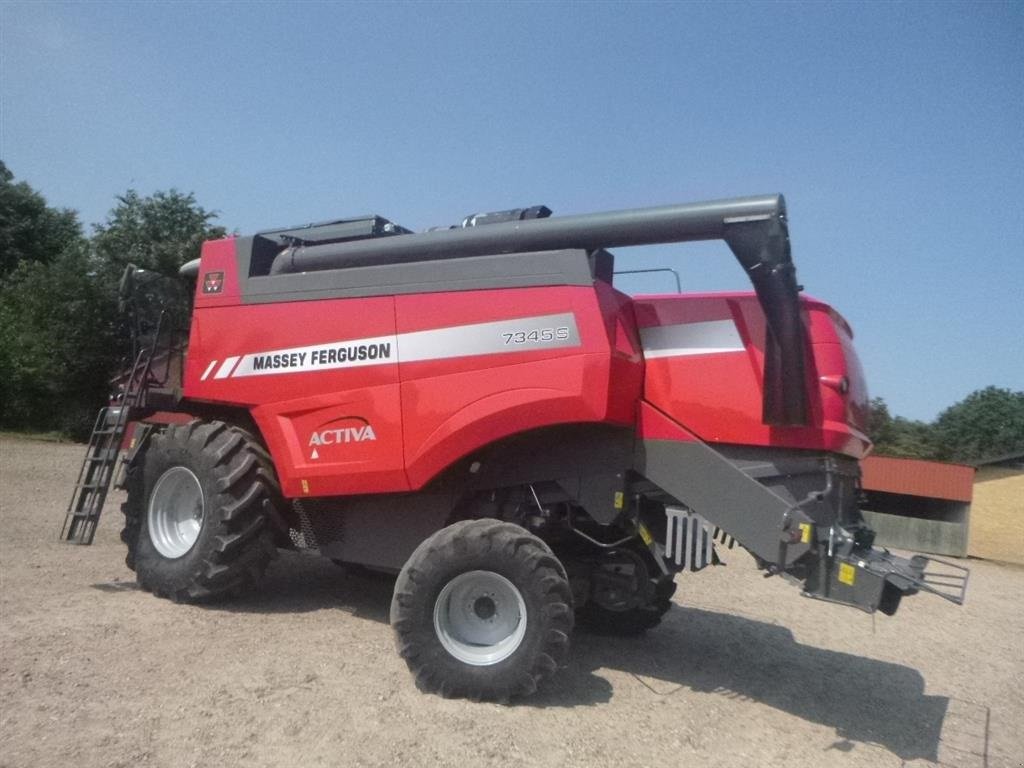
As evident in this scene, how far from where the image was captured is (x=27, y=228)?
1464 inches

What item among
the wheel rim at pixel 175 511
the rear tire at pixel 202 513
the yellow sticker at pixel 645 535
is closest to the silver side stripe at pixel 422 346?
the rear tire at pixel 202 513

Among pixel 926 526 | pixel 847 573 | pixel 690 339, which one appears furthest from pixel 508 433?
pixel 926 526

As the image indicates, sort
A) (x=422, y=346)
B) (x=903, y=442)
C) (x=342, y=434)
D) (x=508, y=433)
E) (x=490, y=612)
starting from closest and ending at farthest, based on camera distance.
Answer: (x=490, y=612) → (x=508, y=433) → (x=422, y=346) → (x=342, y=434) → (x=903, y=442)

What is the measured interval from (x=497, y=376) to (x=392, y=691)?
6.92 feet

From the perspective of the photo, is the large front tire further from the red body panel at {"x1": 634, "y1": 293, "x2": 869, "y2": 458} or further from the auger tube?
the auger tube

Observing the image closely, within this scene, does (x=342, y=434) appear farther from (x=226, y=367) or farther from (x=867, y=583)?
(x=867, y=583)

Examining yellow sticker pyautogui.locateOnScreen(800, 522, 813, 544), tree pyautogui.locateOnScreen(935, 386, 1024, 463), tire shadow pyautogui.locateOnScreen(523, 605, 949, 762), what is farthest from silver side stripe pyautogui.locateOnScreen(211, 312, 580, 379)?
tree pyautogui.locateOnScreen(935, 386, 1024, 463)

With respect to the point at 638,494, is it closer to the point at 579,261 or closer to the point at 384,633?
the point at 579,261

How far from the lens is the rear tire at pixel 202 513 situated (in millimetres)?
6621

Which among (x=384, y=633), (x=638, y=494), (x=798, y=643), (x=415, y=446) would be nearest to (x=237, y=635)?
(x=384, y=633)

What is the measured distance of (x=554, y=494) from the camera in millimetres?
5914

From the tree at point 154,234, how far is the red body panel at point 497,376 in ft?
84.7

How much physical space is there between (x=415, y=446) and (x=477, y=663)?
1564 mm

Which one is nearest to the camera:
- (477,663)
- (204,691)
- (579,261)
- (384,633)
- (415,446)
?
(204,691)
